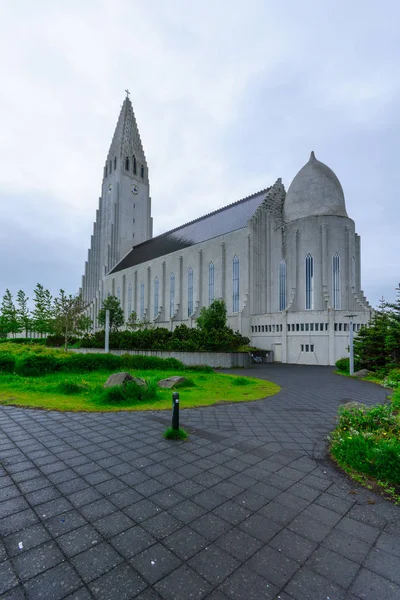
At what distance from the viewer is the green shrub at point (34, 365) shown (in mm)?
13008

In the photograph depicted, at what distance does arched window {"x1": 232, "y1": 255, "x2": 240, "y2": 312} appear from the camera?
37.3 m

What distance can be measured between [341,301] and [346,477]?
31848 millimetres

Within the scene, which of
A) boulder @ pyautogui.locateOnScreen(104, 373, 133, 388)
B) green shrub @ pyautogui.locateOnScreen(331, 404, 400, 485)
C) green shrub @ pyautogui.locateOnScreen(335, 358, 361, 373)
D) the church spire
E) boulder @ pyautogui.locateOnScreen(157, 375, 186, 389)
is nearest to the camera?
green shrub @ pyautogui.locateOnScreen(331, 404, 400, 485)

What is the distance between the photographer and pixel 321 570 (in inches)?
98.6

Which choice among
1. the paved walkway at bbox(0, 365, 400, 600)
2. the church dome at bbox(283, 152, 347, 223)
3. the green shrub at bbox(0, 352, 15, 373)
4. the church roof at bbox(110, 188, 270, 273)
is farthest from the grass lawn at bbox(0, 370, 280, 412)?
the church roof at bbox(110, 188, 270, 273)

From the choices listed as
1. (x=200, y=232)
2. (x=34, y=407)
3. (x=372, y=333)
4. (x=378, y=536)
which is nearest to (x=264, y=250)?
(x=200, y=232)

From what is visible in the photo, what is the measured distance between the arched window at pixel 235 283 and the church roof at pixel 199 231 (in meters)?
4.72

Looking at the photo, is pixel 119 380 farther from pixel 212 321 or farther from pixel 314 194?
pixel 314 194

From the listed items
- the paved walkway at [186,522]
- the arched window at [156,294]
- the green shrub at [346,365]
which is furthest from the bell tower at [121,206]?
the paved walkway at [186,522]

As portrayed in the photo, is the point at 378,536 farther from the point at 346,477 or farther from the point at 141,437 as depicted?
the point at 141,437

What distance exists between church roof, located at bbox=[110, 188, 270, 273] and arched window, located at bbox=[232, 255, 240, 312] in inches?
186

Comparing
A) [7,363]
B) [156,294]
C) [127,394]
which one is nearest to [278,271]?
[156,294]

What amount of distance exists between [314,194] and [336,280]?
36.7 feet

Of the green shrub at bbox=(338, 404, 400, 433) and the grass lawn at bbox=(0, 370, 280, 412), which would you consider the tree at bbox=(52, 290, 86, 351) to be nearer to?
the grass lawn at bbox=(0, 370, 280, 412)
